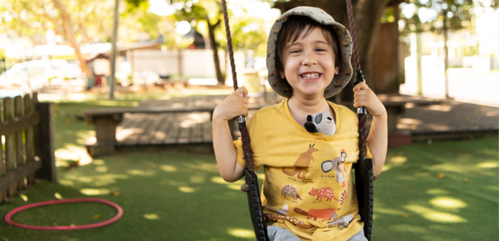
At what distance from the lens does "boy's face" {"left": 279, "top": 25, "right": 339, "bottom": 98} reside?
2158 mm

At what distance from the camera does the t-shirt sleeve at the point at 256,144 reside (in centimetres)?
220

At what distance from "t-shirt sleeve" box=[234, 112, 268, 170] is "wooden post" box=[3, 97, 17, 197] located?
316 centimetres

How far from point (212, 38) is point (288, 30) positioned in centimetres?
2237

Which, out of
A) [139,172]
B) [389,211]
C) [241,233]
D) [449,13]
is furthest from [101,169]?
[449,13]

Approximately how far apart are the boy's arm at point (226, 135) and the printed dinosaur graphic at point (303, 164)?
0.27 meters

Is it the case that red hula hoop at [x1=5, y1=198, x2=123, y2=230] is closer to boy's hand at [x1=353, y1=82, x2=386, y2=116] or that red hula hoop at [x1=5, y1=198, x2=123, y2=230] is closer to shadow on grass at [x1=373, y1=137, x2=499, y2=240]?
shadow on grass at [x1=373, y1=137, x2=499, y2=240]

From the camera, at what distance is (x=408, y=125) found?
28.4 feet

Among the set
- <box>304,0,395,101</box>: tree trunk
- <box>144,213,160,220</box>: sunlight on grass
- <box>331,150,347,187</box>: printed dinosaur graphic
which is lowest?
<box>144,213,160,220</box>: sunlight on grass

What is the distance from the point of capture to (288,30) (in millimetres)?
2207

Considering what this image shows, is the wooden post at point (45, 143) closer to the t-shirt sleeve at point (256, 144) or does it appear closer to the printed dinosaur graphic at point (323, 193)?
the t-shirt sleeve at point (256, 144)

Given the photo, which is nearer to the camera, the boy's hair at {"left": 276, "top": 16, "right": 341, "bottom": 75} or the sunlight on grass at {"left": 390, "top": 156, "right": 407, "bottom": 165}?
the boy's hair at {"left": 276, "top": 16, "right": 341, "bottom": 75}

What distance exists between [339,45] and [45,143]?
12.9 ft

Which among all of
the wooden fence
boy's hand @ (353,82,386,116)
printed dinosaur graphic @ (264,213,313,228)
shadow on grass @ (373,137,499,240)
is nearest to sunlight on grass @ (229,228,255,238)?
shadow on grass @ (373,137,499,240)

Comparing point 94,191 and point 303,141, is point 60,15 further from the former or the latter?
point 303,141
